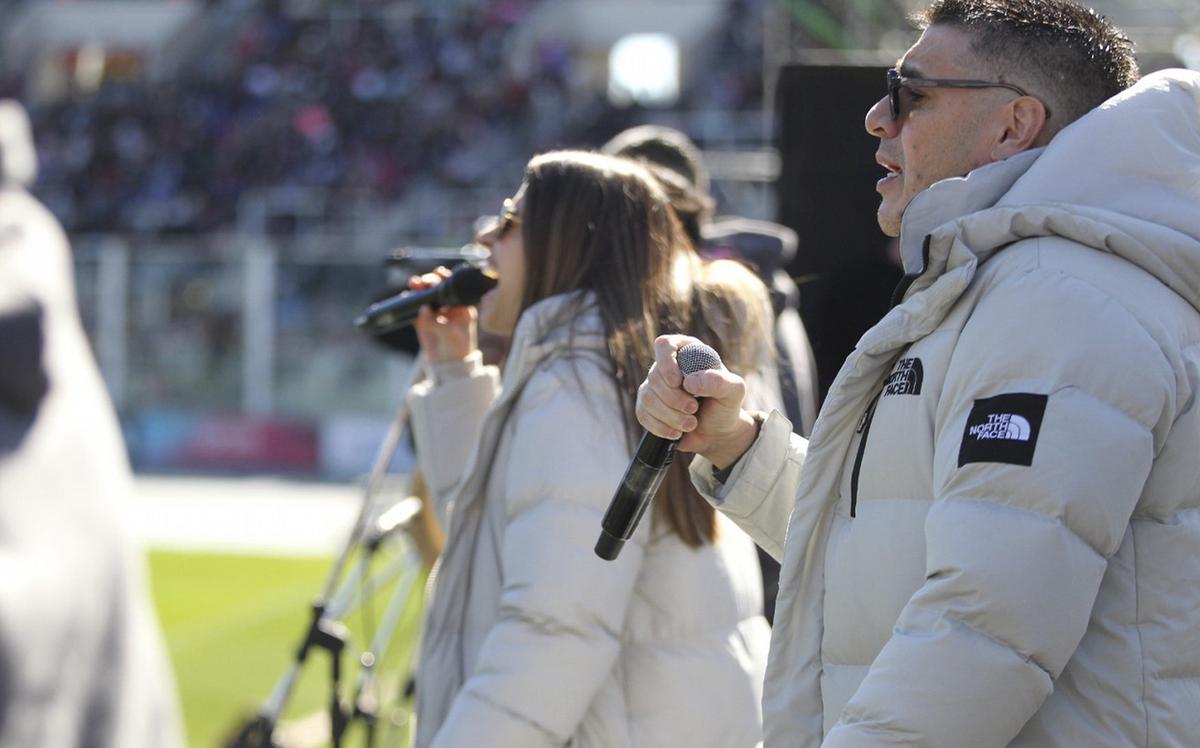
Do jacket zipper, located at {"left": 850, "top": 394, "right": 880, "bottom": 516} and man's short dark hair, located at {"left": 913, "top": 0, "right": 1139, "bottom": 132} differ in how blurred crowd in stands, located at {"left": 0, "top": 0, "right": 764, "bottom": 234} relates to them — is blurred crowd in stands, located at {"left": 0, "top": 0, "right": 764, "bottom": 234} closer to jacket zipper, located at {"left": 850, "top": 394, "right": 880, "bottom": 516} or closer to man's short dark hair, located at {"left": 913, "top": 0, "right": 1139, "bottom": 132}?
man's short dark hair, located at {"left": 913, "top": 0, "right": 1139, "bottom": 132}

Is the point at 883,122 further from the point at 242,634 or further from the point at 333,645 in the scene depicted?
the point at 242,634

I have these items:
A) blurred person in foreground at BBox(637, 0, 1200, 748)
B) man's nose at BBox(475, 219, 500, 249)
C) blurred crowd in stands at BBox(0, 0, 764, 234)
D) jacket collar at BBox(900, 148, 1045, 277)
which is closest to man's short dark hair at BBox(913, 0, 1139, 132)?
blurred person in foreground at BBox(637, 0, 1200, 748)

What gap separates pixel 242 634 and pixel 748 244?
635 centimetres

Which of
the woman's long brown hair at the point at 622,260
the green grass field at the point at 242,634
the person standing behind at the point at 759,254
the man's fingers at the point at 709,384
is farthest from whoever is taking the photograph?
the green grass field at the point at 242,634

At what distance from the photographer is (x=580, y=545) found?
267 centimetres

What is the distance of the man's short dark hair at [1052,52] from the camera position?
197cm

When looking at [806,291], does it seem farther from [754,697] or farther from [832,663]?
[832,663]

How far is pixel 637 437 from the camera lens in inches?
113

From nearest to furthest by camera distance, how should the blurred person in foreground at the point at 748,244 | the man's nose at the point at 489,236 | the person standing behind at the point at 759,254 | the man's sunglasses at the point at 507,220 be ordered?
1. the man's sunglasses at the point at 507,220
2. the man's nose at the point at 489,236
3. the person standing behind at the point at 759,254
4. the blurred person in foreground at the point at 748,244

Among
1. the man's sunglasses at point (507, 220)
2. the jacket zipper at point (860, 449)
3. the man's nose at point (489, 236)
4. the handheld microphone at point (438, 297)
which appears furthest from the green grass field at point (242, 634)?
the jacket zipper at point (860, 449)

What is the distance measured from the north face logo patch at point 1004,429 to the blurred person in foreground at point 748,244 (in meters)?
1.48

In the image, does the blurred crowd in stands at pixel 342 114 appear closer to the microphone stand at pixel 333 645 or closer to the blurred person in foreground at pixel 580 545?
the microphone stand at pixel 333 645

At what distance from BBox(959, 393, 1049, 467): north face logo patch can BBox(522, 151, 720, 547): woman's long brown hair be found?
1.20m

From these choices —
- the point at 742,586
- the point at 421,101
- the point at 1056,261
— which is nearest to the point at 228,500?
the point at 421,101
